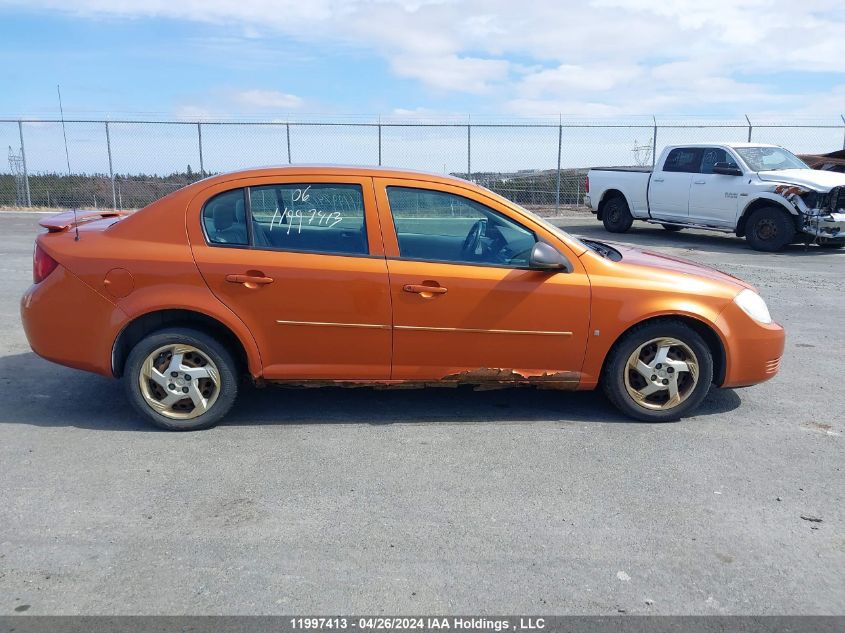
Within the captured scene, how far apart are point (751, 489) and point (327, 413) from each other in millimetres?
2632

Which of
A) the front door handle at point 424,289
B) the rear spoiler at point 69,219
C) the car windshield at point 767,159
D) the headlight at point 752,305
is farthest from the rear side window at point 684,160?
the rear spoiler at point 69,219

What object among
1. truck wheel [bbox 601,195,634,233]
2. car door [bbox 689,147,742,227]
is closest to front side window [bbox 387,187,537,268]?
car door [bbox 689,147,742,227]

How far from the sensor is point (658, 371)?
4.83m

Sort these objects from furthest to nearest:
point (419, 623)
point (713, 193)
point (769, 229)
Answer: point (713, 193), point (769, 229), point (419, 623)

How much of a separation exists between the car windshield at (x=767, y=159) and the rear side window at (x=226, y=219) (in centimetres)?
1153

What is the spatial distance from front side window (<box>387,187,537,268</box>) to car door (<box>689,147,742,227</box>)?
1038 centimetres

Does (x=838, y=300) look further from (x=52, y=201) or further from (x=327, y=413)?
(x=52, y=201)

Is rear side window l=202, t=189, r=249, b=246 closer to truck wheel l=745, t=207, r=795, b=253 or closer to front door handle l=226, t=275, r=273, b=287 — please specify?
front door handle l=226, t=275, r=273, b=287

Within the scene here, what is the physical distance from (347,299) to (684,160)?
1190cm

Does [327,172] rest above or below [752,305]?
above

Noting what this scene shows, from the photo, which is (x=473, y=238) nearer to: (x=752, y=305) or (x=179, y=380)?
(x=752, y=305)

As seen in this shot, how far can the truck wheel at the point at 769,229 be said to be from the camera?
13.0 m

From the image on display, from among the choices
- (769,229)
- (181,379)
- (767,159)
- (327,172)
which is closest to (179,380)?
(181,379)

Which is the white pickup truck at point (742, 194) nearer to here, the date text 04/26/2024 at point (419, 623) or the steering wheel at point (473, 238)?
the steering wheel at point (473, 238)
